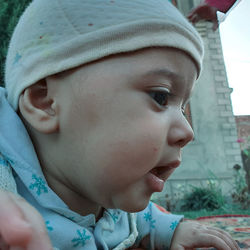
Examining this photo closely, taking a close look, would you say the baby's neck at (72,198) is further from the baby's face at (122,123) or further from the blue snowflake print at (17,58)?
the blue snowflake print at (17,58)

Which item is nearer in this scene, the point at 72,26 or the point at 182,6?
the point at 72,26

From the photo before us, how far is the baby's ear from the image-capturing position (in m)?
0.63

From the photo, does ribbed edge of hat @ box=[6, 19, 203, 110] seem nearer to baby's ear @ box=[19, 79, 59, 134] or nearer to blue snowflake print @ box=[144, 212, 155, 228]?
baby's ear @ box=[19, 79, 59, 134]

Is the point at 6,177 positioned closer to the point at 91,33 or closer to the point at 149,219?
the point at 91,33

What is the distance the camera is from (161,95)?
63cm

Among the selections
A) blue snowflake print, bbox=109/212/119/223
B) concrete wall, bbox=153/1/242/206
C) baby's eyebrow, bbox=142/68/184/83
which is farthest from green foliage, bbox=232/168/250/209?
baby's eyebrow, bbox=142/68/184/83

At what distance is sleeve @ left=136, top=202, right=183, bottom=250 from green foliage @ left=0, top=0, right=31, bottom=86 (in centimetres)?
92

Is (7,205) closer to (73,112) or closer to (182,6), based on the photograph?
(73,112)

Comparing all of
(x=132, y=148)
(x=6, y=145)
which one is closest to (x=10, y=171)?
(x=6, y=145)

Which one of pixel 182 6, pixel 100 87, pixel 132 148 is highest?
pixel 182 6

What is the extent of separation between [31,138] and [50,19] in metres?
0.27

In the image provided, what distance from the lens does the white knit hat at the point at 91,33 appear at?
60 centimetres

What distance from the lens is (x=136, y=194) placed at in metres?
0.63

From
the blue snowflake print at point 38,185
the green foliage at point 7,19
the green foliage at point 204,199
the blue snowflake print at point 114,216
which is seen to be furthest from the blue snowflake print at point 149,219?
the green foliage at point 204,199
